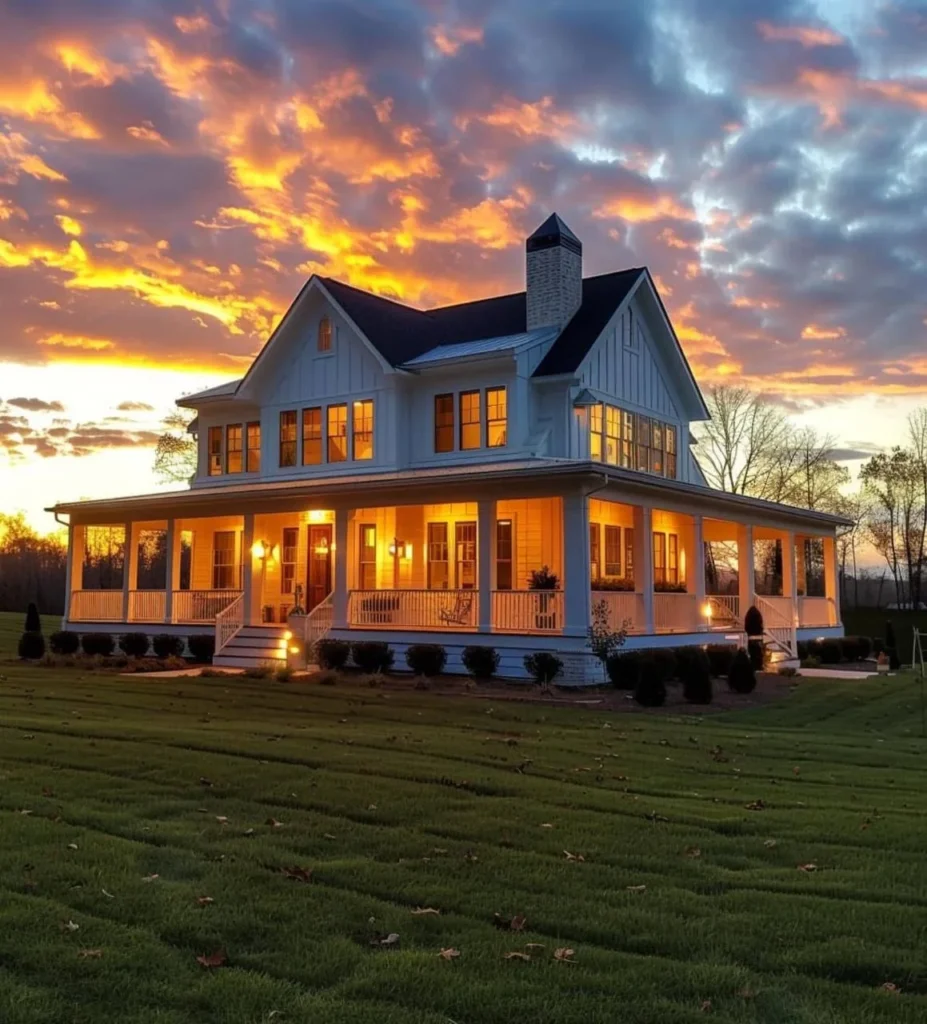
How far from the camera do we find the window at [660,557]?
86.4 ft

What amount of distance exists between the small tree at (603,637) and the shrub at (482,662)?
1.93 metres

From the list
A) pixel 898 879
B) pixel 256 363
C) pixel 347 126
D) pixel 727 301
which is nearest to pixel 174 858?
Answer: pixel 898 879

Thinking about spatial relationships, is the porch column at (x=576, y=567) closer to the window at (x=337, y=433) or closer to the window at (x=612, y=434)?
the window at (x=612, y=434)

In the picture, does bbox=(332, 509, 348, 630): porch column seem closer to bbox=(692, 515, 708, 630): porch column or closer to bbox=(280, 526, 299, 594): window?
bbox=(280, 526, 299, 594): window

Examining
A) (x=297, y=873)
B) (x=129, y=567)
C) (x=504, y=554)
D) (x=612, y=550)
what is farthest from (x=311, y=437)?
(x=297, y=873)

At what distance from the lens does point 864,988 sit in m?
4.41

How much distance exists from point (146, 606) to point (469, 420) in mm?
9799

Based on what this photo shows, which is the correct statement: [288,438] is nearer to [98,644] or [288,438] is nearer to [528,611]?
[98,644]

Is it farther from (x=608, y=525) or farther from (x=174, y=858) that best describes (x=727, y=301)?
(x=174, y=858)

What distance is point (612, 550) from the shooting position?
2447 cm

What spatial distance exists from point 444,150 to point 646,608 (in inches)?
445

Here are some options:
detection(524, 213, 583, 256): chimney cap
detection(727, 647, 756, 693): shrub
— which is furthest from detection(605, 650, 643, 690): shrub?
detection(524, 213, 583, 256): chimney cap

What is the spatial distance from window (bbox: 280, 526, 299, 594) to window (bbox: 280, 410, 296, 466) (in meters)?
1.96

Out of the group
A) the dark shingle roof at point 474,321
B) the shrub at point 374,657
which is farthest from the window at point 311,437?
the shrub at point 374,657
